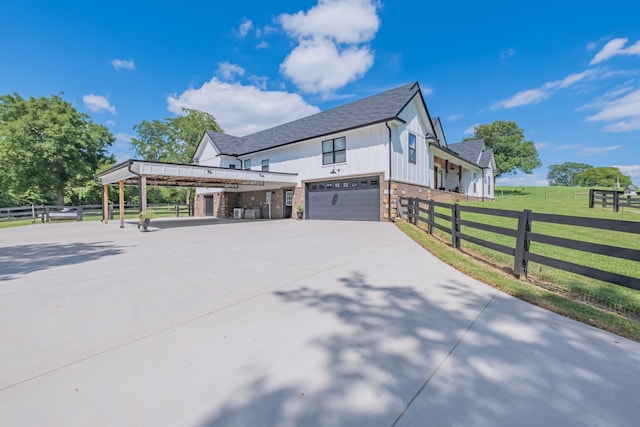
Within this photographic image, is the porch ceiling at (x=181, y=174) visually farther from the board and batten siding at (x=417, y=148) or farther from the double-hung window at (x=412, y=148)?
the double-hung window at (x=412, y=148)

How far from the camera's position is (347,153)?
1616cm

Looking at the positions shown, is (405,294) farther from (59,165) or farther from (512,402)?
(59,165)

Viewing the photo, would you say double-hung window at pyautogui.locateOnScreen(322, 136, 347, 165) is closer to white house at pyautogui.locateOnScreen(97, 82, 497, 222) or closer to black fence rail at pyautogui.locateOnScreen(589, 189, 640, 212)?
white house at pyautogui.locateOnScreen(97, 82, 497, 222)

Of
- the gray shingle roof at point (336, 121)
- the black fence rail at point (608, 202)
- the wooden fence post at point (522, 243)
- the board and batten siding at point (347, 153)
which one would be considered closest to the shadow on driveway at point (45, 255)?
the wooden fence post at point (522, 243)

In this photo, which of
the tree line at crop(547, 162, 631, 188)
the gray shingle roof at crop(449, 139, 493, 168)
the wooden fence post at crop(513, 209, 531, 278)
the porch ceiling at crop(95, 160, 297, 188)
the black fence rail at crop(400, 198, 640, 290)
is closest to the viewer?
the black fence rail at crop(400, 198, 640, 290)

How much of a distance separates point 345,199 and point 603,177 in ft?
337

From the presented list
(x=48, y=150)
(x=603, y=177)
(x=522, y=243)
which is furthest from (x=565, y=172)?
(x=48, y=150)

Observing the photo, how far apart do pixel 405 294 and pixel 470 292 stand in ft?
3.37

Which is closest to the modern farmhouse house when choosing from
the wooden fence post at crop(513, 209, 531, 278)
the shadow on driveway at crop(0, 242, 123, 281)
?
the wooden fence post at crop(513, 209, 531, 278)

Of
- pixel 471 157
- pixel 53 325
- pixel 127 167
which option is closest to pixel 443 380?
pixel 53 325

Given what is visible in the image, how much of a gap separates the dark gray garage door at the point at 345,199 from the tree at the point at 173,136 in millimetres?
24943

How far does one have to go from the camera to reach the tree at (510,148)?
1553 inches

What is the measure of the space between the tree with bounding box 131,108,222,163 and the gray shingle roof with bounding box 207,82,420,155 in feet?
43.0

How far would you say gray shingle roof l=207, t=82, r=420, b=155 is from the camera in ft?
50.4
